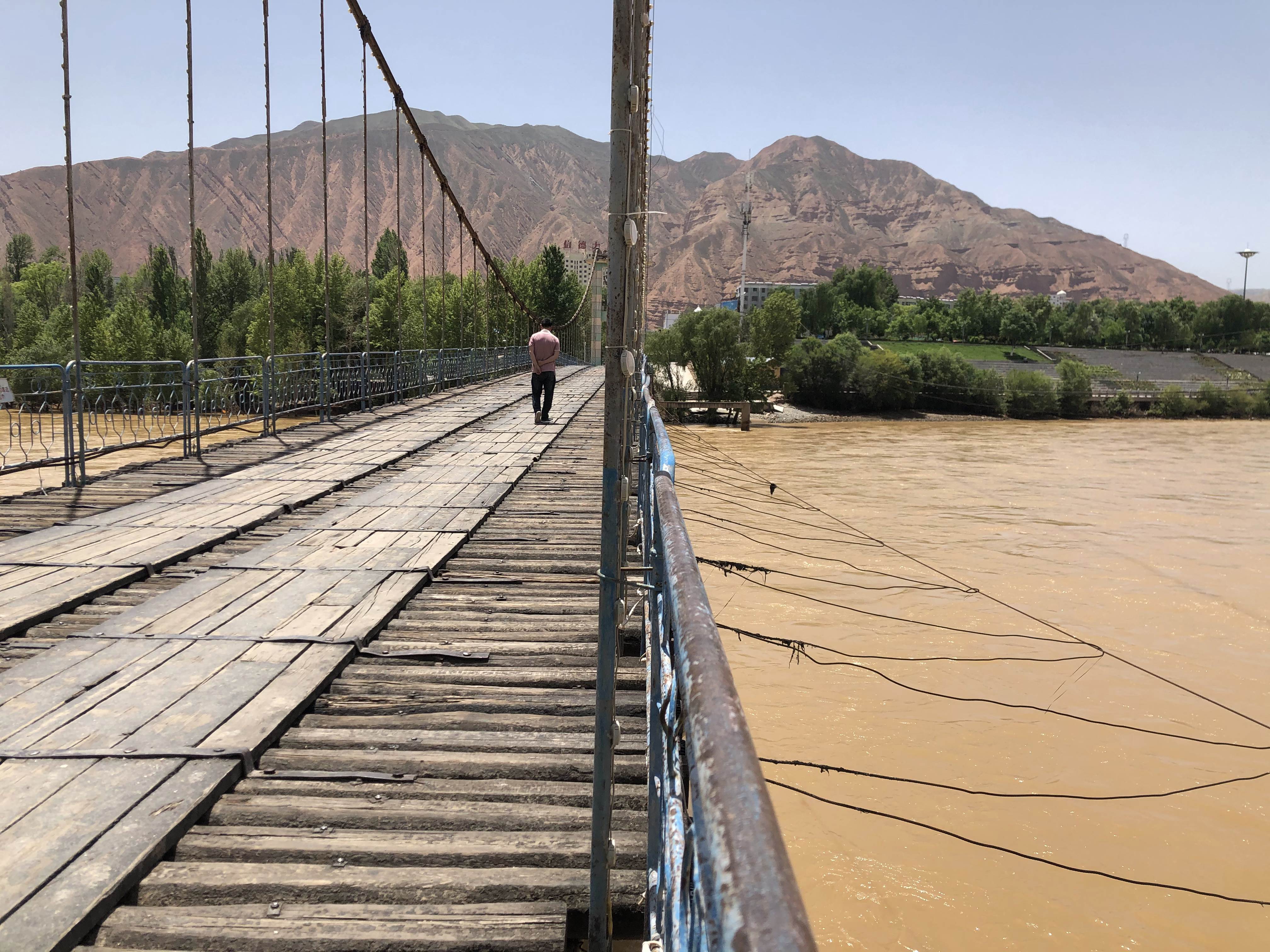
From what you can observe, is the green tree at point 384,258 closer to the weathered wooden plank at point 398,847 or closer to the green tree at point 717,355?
the green tree at point 717,355

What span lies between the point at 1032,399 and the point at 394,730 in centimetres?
5928

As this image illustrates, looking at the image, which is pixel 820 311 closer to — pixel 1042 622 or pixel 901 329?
pixel 901 329

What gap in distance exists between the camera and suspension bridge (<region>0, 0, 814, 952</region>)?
172 cm

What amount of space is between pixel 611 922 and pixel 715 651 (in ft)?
4.34

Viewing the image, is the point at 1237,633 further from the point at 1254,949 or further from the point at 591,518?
the point at 591,518

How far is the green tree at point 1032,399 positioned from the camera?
5734 cm

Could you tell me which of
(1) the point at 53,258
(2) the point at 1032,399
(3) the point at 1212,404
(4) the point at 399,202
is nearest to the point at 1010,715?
(4) the point at 399,202

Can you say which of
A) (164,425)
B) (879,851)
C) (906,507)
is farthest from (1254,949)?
(906,507)

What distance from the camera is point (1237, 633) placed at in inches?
535

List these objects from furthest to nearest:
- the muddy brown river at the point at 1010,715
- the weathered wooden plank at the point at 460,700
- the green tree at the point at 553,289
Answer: the green tree at the point at 553,289 → the muddy brown river at the point at 1010,715 → the weathered wooden plank at the point at 460,700

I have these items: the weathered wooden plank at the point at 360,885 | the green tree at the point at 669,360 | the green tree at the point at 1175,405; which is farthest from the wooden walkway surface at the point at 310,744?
the green tree at the point at 1175,405

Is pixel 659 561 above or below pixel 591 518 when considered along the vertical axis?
above

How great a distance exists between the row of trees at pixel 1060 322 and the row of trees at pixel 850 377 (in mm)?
46135

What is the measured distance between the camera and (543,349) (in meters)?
13.3
